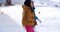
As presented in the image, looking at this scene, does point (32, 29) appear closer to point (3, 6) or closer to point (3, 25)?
point (3, 25)

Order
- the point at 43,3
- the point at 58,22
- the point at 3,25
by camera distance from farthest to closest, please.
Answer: the point at 43,3
the point at 58,22
the point at 3,25

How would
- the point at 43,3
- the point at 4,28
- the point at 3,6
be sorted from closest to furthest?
the point at 4,28 < the point at 3,6 < the point at 43,3

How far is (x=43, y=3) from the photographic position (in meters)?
17.6

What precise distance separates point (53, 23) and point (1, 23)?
245 centimetres

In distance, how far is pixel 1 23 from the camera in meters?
10.4

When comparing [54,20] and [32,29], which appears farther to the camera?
[54,20]

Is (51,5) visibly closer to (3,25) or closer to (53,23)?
(53,23)

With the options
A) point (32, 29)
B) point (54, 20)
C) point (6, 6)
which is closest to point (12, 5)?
point (6, 6)

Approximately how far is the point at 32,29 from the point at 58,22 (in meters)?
5.09

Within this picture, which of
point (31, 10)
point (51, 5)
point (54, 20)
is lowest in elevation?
point (51, 5)

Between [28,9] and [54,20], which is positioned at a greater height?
[28,9]

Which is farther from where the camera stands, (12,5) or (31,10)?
(12,5)

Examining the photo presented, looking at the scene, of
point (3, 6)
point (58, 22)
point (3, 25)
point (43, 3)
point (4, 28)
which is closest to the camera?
point (4, 28)

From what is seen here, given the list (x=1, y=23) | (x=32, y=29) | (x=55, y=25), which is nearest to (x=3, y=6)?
(x=1, y=23)
